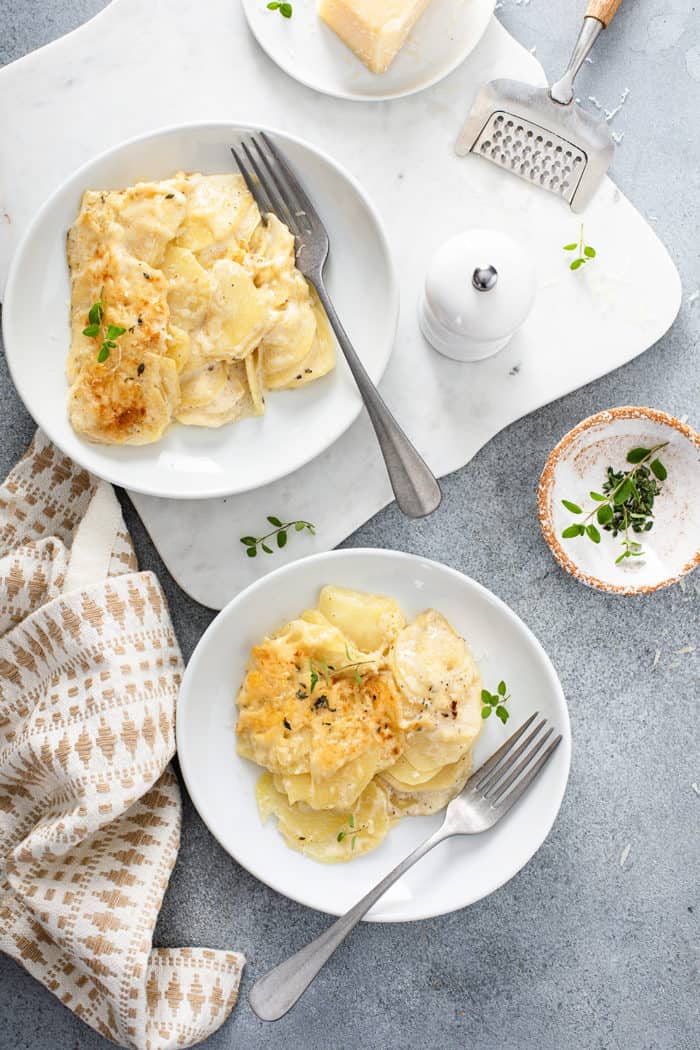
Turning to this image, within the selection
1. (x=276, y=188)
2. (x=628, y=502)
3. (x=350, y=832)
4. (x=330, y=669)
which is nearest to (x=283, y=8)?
(x=276, y=188)

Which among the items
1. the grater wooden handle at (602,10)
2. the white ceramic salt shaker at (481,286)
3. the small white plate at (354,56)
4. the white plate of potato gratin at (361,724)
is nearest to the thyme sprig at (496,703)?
the white plate of potato gratin at (361,724)

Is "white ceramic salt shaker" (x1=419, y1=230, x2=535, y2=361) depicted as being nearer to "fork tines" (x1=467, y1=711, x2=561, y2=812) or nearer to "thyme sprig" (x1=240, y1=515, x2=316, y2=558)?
"thyme sprig" (x1=240, y1=515, x2=316, y2=558)

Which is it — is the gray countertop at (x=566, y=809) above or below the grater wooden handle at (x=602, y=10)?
below

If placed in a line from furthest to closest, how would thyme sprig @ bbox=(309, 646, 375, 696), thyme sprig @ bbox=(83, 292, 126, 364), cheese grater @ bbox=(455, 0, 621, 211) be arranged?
1. cheese grater @ bbox=(455, 0, 621, 211)
2. thyme sprig @ bbox=(309, 646, 375, 696)
3. thyme sprig @ bbox=(83, 292, 126, 364)

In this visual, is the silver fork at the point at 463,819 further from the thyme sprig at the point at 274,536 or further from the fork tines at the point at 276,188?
the fork tines at the point at 276,188

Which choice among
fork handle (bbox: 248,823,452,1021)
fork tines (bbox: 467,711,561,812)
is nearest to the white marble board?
fork tines (bbox: 467,711,561,812)

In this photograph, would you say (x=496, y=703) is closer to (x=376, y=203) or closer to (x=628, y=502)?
(x=628, y=502)
